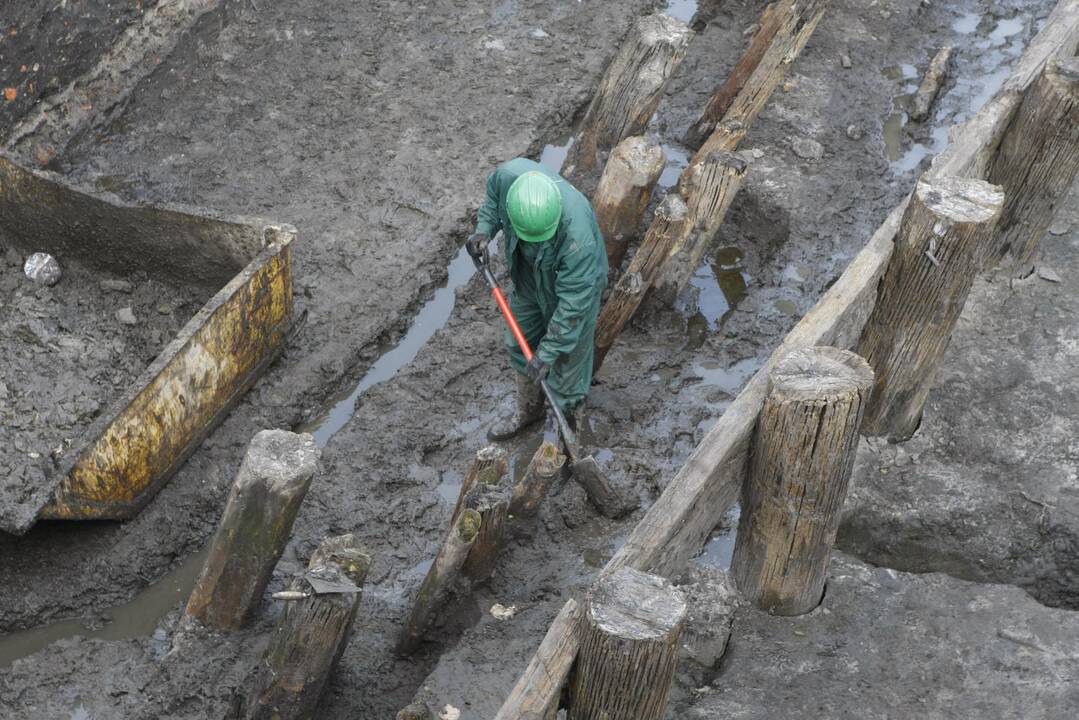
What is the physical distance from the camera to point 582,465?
595cm

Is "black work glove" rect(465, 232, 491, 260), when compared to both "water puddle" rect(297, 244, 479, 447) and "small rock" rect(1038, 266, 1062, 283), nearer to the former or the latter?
"water puddle" rect(297, 244, 479, 447)

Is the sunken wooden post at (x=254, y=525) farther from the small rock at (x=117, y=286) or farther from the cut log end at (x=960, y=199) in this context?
the cut log end at (x=960, y=199)

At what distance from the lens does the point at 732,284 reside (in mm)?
7684

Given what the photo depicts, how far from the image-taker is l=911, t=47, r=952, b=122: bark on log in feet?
29.7

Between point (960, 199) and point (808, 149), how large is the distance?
3.85 metres

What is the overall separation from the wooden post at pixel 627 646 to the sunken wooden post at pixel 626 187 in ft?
11.1

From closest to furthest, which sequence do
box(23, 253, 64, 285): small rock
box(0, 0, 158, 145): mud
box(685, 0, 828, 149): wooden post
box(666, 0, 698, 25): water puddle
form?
box(23, 253, 64, 285): small rock
box(0, 0, 158, 145): mud
box(685, 0, 828, 149): wooden post
box(666, 0, 698, 25): water puddle

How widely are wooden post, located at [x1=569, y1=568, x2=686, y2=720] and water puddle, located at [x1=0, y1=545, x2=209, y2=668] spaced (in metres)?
2.68

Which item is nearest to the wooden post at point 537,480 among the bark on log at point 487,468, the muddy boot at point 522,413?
the bark on log at point 487,468

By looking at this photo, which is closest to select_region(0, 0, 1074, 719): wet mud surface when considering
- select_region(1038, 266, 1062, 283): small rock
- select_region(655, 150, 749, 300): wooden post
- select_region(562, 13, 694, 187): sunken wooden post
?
select_region(655, 150, 749, 300): wooden post

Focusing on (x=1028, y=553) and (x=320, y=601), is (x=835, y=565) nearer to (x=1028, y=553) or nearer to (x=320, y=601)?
(x=1028, y=553)

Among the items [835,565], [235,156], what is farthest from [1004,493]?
[235,156]

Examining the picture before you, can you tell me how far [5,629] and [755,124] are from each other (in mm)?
6009

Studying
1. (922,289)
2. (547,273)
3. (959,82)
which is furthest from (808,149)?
(922,289)
